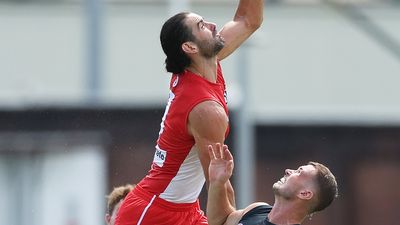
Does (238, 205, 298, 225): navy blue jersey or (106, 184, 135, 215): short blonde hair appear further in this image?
(106, 184, 135, 215): short blonde hair

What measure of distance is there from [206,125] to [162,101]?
855 centimetres

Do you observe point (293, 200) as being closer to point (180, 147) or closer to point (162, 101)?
point (180, 147)

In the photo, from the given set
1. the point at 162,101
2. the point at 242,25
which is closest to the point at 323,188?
the point at 242,25

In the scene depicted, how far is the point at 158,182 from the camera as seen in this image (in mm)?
8703

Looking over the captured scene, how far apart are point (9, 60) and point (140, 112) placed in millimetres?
5593

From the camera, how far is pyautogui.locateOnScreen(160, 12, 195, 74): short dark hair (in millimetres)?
8562

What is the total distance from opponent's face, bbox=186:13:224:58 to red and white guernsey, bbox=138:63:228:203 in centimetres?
15

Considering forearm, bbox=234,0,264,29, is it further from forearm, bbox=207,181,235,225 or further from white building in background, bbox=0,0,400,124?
white building in background, bbox=0,0,400,124

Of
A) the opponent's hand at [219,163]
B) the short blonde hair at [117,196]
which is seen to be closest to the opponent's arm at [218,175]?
the opponent's hand at [219,163]

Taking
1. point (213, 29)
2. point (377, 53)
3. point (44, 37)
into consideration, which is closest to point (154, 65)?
point (44, 37)

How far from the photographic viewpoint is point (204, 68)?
28.3 feet

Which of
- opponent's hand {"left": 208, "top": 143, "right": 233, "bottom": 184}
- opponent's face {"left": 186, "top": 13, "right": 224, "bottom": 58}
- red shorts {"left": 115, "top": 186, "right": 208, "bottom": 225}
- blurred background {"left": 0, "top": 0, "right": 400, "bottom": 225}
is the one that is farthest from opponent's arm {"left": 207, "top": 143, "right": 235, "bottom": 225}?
blurred background {"left": 0, "top": 0, "right": 400, "bottom": 225}

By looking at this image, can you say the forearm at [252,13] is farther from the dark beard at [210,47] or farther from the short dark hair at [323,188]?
the short dark hair at [323,188]

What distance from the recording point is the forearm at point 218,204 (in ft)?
27.8
